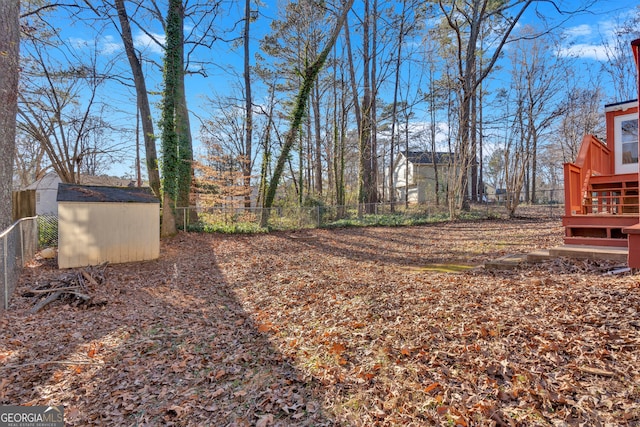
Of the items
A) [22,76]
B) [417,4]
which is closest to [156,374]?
[22,76]

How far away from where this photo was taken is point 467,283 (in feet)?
14.0

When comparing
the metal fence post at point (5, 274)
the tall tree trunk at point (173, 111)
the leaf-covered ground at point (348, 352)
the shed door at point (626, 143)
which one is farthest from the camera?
the tall tree trunk at point (173, 111)

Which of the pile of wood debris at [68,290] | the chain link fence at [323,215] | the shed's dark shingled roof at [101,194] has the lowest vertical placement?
the pile of wood debris at [68,290]

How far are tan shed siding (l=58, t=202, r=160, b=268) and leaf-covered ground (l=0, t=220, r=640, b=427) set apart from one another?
5.49ft

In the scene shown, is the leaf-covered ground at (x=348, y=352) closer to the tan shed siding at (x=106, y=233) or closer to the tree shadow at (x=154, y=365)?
the tree shadow at (x=154, y=365)

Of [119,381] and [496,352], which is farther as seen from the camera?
[119,381]

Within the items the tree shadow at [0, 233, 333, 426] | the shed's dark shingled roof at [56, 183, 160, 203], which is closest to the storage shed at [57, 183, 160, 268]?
the shed's dark shingled roof at [56, 183, 160, 203]

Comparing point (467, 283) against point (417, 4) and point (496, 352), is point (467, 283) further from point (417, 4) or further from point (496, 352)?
point (417, 4)

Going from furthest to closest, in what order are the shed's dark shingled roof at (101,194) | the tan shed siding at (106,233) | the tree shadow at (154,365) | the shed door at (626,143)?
the shed door at (626,143) → the shed's dark shingled roof at (101,194) → the tan shed siding at (106,233) → the tree shadow at (154,365)

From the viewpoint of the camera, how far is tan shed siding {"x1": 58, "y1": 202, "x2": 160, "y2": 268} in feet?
22.0

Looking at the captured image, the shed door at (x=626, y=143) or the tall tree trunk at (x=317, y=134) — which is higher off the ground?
the tall tree trunk at (x=317, y=134)

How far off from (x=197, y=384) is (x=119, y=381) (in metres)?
0.78

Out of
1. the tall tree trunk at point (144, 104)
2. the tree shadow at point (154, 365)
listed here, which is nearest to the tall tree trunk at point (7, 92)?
the tree shadow at point (154, 365)

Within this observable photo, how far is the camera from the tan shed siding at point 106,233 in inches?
264
